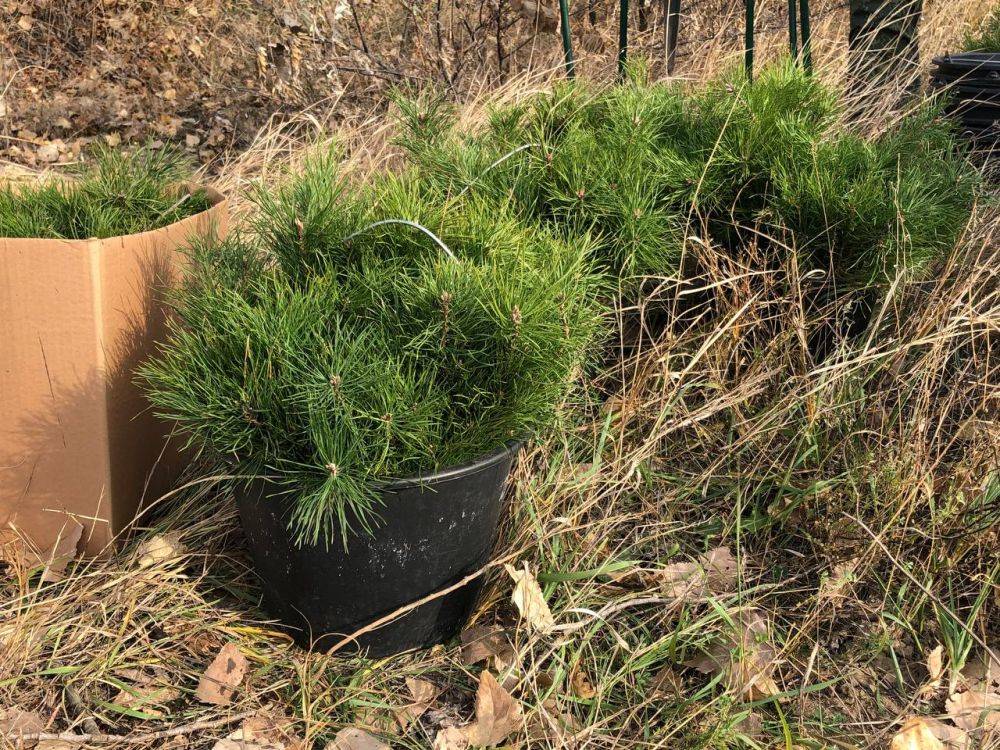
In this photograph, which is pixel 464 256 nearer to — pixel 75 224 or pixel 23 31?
pixel 75 224

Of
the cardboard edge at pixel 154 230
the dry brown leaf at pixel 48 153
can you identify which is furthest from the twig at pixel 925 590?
the dry brown leaf at pixel 48 153

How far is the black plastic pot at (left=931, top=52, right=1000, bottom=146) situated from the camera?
2.38 meters

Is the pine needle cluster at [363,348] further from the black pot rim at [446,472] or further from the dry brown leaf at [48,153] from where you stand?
the dry brown leaf at [48,153]

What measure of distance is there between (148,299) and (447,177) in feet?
2.10

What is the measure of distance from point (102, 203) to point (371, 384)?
0.94 meters

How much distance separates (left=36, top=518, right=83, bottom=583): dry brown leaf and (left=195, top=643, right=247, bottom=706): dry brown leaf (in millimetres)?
383

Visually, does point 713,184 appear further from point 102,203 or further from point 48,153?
point 48,153

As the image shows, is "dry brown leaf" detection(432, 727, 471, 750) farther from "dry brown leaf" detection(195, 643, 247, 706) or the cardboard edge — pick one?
the cardboard edge

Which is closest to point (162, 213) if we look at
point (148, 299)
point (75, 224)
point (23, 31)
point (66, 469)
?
point (75, 224)

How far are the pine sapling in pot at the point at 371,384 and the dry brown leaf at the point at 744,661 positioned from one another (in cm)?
44

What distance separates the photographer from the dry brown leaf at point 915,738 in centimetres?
135

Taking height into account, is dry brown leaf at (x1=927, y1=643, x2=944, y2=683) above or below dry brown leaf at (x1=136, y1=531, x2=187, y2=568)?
below

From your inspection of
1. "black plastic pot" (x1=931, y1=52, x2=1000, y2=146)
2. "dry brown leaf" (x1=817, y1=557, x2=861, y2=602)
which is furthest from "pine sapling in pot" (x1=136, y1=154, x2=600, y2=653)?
"black plastic pot" (x1=931, y1=52, x2=1000, y2=146)

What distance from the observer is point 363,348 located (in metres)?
1.35
